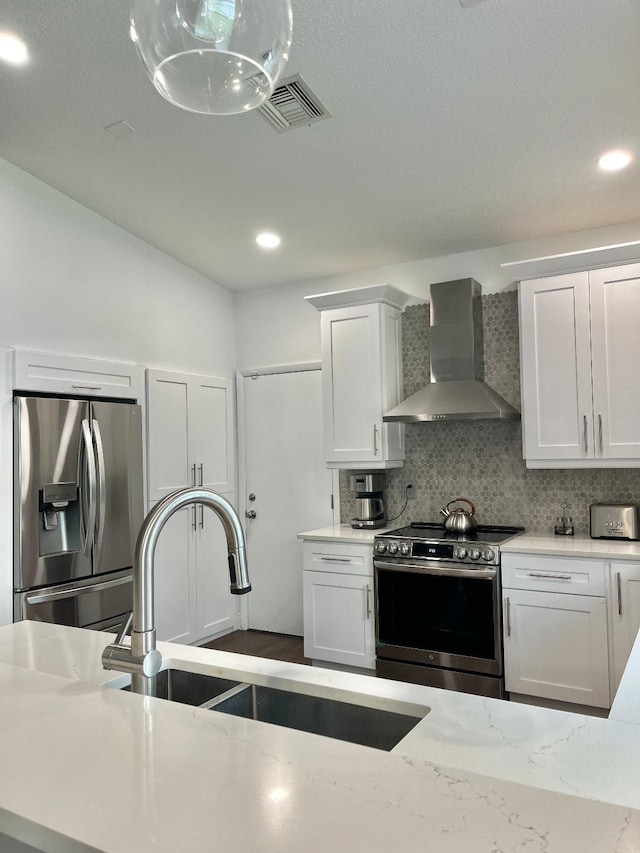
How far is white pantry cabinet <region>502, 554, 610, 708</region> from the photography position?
10.5 ft

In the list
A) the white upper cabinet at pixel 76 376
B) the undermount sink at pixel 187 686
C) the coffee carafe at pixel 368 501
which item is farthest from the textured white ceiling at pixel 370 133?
the undermount sink at pixel 187 686

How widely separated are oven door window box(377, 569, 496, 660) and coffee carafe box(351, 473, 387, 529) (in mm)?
539

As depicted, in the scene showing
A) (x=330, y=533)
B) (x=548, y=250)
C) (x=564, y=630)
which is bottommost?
(x=564, y=630)

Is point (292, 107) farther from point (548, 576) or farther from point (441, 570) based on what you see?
point (548, 576)

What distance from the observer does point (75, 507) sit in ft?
12.3

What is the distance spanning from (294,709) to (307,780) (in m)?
0.51

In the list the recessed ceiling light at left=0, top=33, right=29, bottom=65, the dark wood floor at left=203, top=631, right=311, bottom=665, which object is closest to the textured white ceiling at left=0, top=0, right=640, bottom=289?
the recessed ceiling light at left=0, top=33, right=29, bottom=65

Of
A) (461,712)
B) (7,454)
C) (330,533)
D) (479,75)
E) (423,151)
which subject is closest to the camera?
(461,712)

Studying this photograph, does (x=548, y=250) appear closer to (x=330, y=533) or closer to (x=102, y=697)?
(x=330, y=533)

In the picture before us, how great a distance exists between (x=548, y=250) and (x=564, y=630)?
228 centimetres

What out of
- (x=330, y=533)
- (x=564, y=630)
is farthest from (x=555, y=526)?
(x=330, y=533)

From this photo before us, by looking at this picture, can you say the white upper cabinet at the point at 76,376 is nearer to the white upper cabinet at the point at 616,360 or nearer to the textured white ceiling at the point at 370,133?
the textured white ceiling at the point at 370,133

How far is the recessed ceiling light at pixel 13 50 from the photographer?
2.66 meters

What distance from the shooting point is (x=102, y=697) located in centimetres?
123
